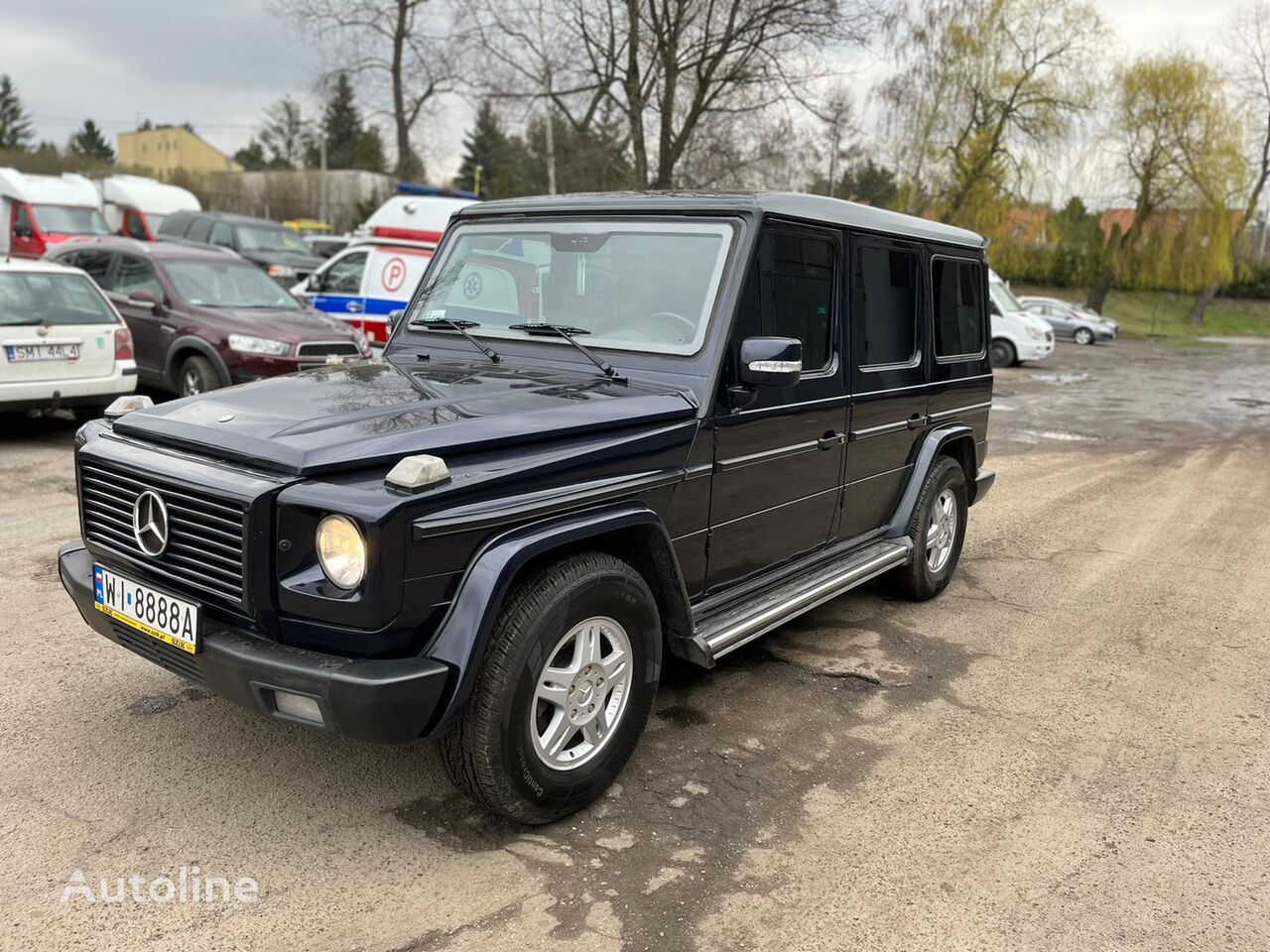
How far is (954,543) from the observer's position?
6.16 m

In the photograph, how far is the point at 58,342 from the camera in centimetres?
850

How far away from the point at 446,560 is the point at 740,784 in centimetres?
148

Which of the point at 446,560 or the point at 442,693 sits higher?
the point at 446,560

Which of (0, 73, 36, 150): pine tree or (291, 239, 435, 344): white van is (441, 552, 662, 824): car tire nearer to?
(291, 239, 435, 344): white van

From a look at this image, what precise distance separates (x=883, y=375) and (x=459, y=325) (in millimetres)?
2099

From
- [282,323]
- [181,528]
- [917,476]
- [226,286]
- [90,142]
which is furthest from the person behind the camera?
[90,142]

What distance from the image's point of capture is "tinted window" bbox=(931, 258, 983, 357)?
221 inches

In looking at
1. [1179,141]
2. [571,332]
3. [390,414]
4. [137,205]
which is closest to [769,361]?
[571,332]

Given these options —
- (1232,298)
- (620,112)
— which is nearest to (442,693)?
(620,112)

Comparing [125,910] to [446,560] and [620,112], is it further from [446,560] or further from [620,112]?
[620,112]

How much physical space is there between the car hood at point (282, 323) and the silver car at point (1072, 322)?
27577 millimetres

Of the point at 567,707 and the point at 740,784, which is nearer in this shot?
the point at 567,707

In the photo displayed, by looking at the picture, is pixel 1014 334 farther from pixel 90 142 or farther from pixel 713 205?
pixel 90 142

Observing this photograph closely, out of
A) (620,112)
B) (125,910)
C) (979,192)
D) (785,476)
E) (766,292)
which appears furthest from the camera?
(979,192)
